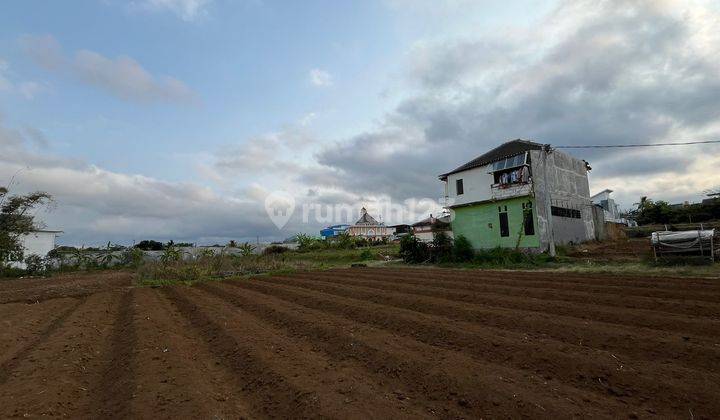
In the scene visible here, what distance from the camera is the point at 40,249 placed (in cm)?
2692

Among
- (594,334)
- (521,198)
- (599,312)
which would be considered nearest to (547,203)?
(521,198)

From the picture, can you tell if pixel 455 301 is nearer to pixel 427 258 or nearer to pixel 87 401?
pixel 87 401

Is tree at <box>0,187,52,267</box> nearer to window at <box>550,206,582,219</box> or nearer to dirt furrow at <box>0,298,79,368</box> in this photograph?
dirt furrow at <box>0,298,79,368</box>

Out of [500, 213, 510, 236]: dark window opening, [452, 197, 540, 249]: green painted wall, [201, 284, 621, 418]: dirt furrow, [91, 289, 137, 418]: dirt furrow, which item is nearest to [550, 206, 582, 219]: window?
[452, 197, 540, 249]: green painted wall

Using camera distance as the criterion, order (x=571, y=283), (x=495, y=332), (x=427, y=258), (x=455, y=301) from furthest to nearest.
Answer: (x=427, y=258), (x=571, y=283), (x=455, y=301), (x=495, y=332)

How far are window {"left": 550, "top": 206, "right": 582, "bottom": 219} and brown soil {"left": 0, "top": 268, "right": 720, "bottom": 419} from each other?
12472 mm

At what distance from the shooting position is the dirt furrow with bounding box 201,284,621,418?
10.5 feet

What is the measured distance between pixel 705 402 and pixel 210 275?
18916 mm

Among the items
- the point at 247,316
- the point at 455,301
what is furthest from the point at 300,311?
the point at 455,301

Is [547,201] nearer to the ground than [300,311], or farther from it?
farther from it

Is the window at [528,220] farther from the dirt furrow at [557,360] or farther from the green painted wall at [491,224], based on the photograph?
the dirt furrow at [557,360]

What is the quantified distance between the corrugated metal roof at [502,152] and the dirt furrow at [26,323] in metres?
20.5

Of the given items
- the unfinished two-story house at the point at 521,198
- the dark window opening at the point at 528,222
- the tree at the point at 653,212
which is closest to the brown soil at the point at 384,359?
the dark window opening at the point at 528,222

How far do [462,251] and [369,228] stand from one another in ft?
141
